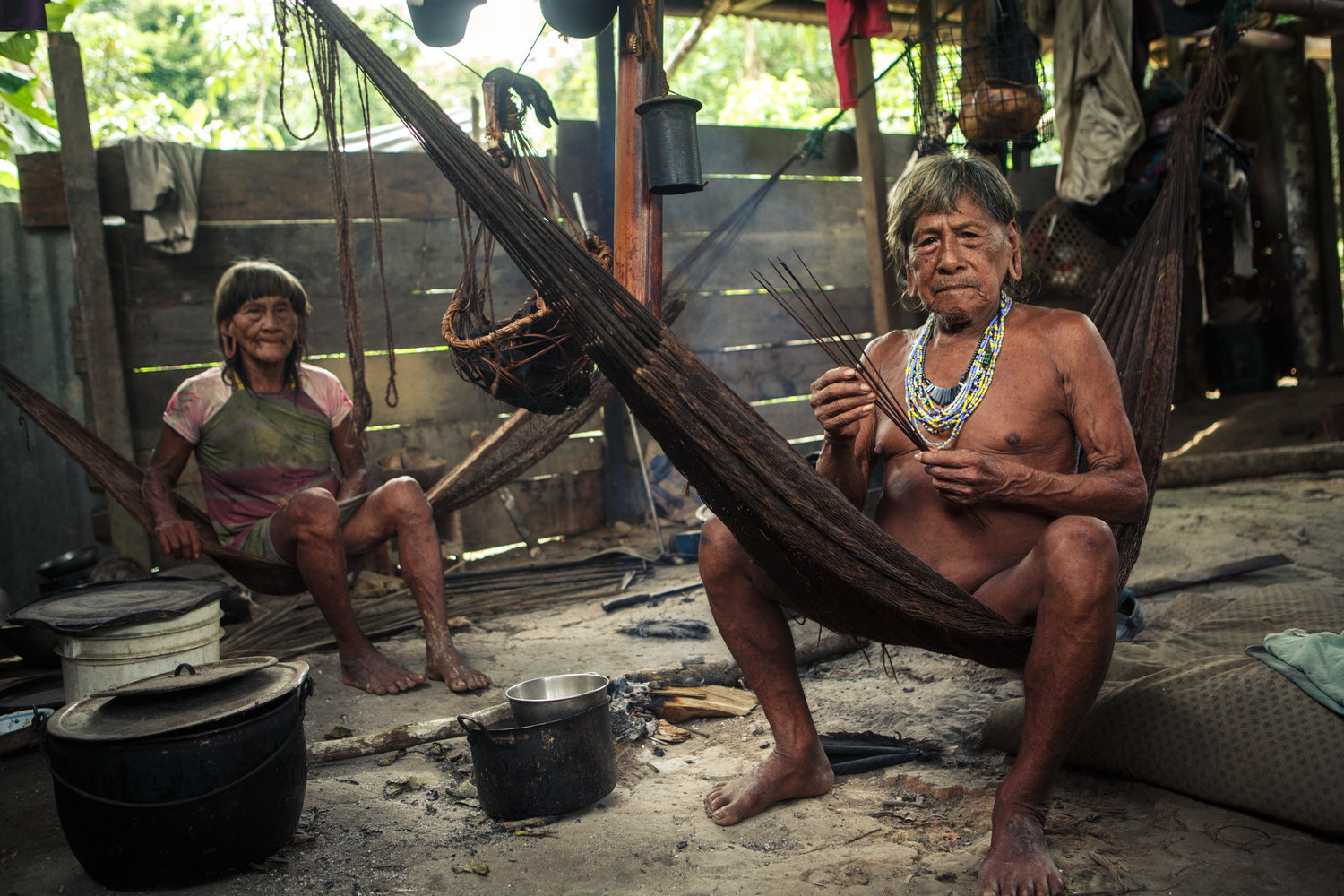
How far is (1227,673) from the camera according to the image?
1.67 meters

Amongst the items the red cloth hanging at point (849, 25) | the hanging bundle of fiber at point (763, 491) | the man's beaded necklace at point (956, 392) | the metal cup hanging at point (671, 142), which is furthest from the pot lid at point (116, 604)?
the red cloth hanging at point (849, 25)

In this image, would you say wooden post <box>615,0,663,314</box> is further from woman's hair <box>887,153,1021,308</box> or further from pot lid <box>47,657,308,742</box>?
pot lid <box>47,657,308,742</box>

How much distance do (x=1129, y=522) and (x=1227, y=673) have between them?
1.14 feet

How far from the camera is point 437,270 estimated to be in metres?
4.07

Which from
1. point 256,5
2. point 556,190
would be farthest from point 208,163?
point 256,5

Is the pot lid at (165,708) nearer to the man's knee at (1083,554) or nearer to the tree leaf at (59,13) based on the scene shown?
the man's knee at (1083,554)

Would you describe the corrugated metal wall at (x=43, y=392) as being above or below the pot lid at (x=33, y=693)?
above

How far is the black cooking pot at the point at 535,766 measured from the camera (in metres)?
1.71

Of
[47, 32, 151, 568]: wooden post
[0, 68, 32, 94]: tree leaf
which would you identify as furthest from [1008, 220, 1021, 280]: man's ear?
[0, 68, 32, 94]: tree leaf

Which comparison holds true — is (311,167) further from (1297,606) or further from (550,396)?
(1297,606)

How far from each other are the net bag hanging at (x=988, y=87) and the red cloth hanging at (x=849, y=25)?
0.20 meters

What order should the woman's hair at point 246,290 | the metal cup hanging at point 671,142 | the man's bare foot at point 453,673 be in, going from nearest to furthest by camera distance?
1. the metal cup hanging at point 671,142
2. the man's bare foot at point 453,673
3. the woman's hair at point 246,290

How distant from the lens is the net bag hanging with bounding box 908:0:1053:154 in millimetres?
3475

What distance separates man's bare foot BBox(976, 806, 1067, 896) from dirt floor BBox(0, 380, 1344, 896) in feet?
0.16
